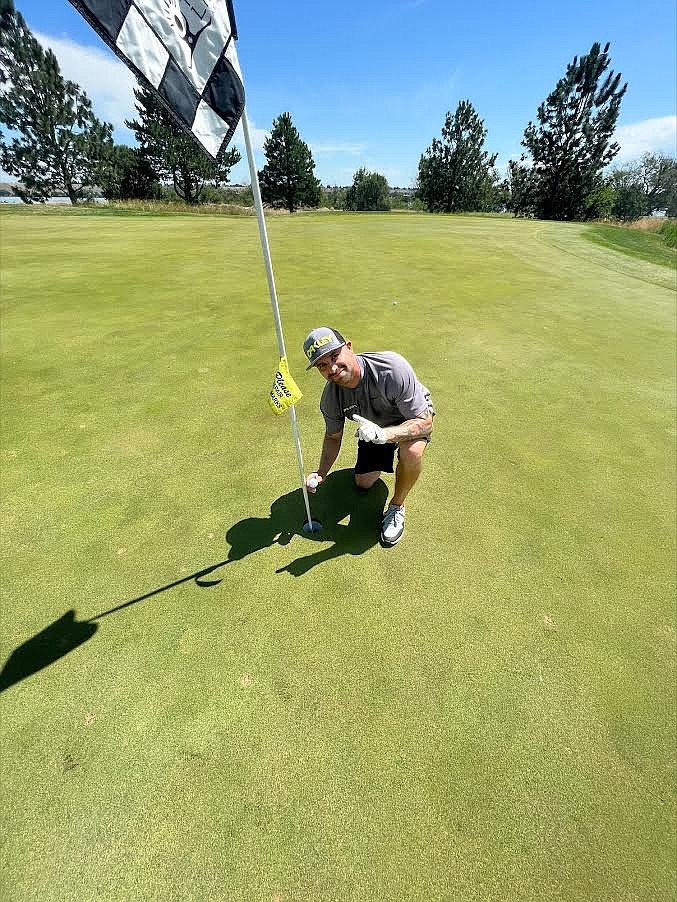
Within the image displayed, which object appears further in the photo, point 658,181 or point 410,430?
point 658,181

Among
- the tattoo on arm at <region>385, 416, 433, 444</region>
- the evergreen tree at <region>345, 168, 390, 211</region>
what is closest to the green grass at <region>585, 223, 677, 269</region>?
the tattoo on arm at <region>385, 416, 433, 444</region>

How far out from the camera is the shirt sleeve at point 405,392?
2.54 m

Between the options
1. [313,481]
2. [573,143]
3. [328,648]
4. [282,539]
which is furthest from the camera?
[573,143]

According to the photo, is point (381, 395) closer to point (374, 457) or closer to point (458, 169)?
point (374, 457)

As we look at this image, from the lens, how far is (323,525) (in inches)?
116

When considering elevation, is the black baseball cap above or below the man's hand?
above

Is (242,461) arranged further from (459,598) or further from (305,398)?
(459,598)

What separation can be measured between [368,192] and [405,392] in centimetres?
8555

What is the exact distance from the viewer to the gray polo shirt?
256 cm

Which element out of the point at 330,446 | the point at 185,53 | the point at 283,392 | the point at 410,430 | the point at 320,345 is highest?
the point at 185,53

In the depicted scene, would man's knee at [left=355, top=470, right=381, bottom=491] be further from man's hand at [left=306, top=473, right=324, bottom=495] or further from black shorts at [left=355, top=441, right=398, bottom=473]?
man's hand at [left=306, top=473, right=324, bottom=495]

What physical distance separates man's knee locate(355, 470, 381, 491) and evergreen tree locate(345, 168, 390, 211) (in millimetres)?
84906

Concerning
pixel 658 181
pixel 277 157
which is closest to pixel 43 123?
pixel 277 157

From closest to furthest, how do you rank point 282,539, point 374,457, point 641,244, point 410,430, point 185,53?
point 185,53, point 410,430, point 282,539, point 374,457, point 641,244
